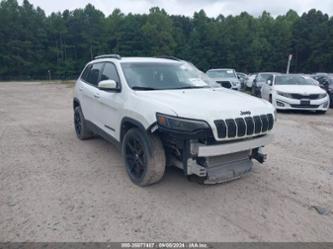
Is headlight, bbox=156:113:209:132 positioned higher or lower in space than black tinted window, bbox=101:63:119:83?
lower

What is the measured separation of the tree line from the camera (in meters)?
51.7

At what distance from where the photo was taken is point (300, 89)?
10023 millimetres

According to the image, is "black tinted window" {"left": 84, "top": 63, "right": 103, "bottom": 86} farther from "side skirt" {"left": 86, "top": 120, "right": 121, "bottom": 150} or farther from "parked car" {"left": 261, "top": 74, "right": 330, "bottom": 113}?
"parked car" {"left": 261, "top": 74, "right": 330, "bottom": 113}

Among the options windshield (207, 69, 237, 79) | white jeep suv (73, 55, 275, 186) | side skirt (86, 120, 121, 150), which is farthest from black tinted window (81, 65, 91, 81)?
windshield (207, 69, 237, 79)

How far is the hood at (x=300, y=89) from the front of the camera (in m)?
9.84

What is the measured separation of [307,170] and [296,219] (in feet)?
5.63

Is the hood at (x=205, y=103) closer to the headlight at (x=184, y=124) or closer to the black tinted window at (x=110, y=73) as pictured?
the headlight at (x=184, y=124)

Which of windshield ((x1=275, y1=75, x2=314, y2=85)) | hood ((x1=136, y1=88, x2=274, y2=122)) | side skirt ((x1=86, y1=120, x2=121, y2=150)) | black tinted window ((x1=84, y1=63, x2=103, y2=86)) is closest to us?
hood ((x1=136, y1=88, x2=274, y2=122))

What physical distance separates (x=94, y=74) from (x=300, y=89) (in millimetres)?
8008

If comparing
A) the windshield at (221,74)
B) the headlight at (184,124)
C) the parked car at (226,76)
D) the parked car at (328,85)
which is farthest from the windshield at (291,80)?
the headlight at (184,124)

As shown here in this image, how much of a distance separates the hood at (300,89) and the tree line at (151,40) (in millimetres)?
43228

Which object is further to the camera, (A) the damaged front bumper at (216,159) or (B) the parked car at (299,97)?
(B) the parked car at (299,97)

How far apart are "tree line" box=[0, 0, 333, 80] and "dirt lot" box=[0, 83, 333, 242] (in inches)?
2005

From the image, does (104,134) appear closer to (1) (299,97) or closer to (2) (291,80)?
A: (1) (299,97)
